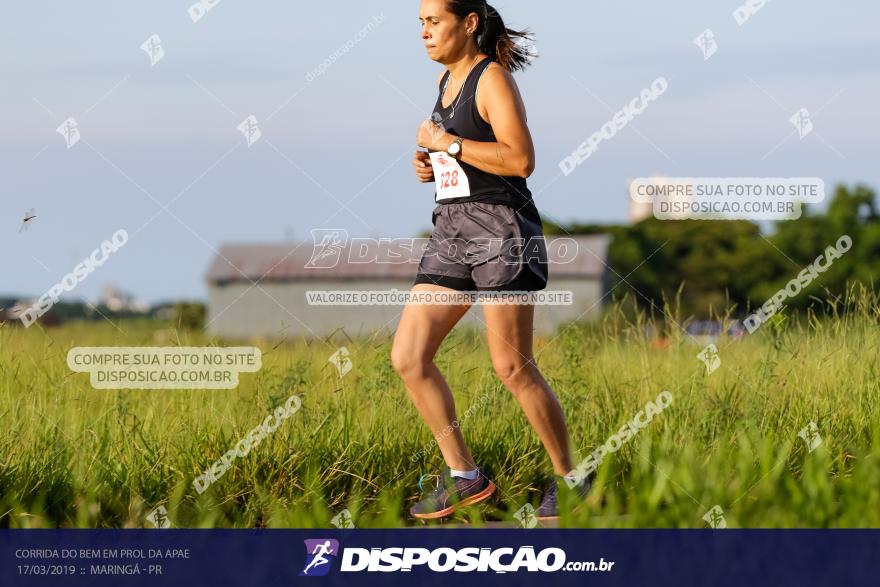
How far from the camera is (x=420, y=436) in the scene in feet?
16.5

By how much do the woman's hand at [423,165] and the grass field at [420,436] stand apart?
1027 millimetres

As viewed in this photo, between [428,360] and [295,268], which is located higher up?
[295,268]

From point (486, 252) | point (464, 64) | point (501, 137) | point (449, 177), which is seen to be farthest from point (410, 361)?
point (464, 64)

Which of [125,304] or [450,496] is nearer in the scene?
[450,496]

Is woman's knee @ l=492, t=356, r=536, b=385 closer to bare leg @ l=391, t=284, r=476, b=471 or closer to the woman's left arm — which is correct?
bare leg @ l=391, t=284, r=476, b=471

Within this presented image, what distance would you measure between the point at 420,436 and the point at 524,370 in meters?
0.79

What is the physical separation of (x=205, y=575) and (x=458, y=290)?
1519 mm

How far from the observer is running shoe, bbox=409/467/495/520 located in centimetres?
461

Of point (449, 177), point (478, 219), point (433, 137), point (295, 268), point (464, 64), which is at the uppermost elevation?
point (295, 268)

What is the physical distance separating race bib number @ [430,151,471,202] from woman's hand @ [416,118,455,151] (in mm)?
54

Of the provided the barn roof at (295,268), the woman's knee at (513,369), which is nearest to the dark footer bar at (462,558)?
the woman's knee at (513,369)

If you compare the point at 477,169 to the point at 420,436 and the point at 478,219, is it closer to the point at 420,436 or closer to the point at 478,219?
the point at 478,219

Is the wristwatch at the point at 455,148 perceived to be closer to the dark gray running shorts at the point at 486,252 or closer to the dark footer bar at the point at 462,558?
the dark gray running shorts at the point at 486,252

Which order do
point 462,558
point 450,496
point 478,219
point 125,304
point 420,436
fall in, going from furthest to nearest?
1. point 125,304
2. point 420,436
3. point 450,496
4. point 478,219
5. point 462,558
